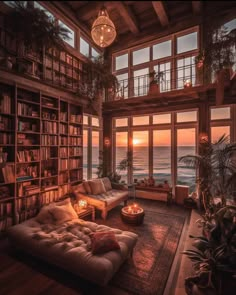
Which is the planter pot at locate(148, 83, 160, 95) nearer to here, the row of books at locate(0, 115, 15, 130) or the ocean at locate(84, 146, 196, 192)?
the ocean at locate(84, 146, 196, 192)

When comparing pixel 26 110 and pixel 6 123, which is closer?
pixel 6 123

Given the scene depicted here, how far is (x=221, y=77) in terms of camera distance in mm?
3604

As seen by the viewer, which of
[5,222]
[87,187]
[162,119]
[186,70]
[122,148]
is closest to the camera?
[5,222]

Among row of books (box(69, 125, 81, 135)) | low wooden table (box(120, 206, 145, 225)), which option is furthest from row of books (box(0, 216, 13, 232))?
row of books (box(69, 125, 81, 135))

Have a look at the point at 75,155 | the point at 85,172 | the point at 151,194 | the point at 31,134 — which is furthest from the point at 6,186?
the point at 151,194

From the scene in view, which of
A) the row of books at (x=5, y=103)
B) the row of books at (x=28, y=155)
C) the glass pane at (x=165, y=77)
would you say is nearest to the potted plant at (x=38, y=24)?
the row of books at (x=5, y=103)

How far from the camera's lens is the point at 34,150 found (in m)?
3.76

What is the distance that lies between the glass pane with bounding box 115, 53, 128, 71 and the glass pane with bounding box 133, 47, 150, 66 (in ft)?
1.16

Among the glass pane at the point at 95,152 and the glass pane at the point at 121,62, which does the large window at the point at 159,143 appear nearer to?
the glass pane at the point at 95,152

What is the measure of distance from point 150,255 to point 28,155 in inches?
121

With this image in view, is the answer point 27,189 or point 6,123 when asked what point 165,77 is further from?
point 27,189

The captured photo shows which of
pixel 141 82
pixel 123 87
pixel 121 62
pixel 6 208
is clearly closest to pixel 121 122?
pixel 123 87

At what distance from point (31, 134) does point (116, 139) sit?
3246 millimetres

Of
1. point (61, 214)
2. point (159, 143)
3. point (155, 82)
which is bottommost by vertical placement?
point (61, 214)
